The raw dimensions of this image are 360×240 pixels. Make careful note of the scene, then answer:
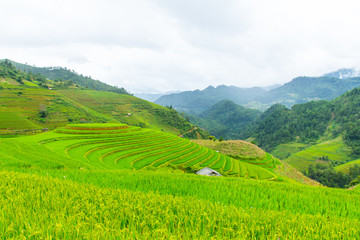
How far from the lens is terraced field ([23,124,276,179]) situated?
2553 cm

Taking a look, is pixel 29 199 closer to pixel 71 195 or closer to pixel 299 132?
pixel 71 195

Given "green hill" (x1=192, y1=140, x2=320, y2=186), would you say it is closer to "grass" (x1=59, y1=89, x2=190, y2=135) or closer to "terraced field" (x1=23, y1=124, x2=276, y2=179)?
"terraced field" (x1=23, y1=124, x2=276, y2=179)

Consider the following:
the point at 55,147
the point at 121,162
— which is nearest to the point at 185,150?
the point at 121,162

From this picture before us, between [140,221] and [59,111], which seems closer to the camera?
[140,221]

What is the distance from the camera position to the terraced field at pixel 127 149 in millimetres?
25527

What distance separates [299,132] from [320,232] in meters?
207

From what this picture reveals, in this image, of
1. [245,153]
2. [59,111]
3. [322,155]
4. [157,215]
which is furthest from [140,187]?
[322,155]

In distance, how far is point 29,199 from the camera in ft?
8.49

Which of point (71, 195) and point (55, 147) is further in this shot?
point (55, 147)

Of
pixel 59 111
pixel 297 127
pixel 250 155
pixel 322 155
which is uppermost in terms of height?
pixel 297 127

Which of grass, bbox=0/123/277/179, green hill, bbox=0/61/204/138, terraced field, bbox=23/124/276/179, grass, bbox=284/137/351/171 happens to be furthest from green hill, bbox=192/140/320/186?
green hill, bbox=0/61/204/138

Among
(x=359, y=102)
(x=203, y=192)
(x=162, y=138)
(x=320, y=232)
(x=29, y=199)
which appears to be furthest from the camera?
(x=359, y=102)

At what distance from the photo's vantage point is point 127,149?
3130 centimetres

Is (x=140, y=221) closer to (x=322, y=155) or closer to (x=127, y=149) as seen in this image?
(x=127, y=149)
